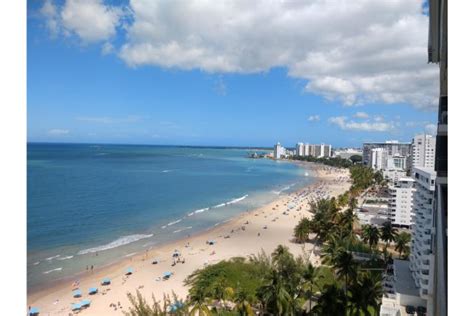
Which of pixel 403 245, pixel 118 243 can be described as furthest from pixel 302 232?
pixel 118 243

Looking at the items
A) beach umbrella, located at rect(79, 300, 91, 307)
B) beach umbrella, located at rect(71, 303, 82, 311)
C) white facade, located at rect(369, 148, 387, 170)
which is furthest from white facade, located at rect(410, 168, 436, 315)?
white facade, located at rect(369, 148, 387, 170)

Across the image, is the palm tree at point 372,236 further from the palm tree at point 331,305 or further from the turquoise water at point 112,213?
the turquoise water at point 112,213

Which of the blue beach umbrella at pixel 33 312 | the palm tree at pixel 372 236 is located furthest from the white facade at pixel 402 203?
the blue beach umbrella at pixel 33 312

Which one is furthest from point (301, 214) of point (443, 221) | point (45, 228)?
point (443, 221)

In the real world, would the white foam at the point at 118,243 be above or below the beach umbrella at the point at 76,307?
above

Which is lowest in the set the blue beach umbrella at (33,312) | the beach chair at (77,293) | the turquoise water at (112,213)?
the blue beach umbrella at (33,312)

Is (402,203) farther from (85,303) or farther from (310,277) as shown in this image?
(85,303)

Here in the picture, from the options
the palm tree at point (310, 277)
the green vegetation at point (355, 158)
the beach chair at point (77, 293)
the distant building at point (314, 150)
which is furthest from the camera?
the distant building at point (314, 150)
